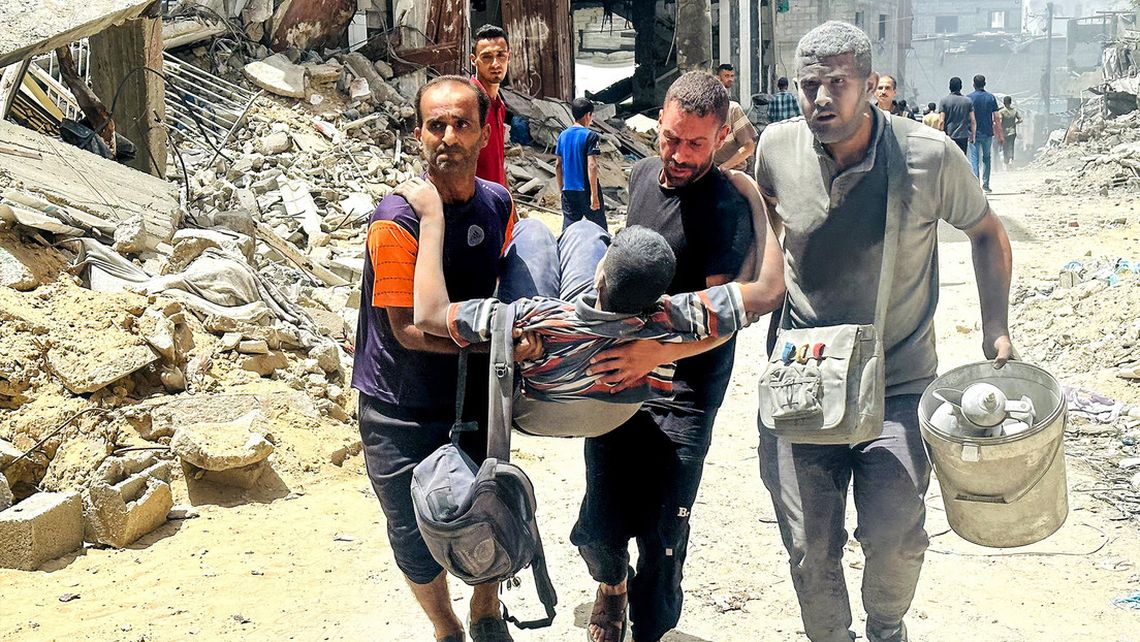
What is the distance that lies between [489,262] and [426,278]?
28cm

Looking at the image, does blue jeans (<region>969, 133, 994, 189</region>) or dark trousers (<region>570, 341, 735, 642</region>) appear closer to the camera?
dark trousers (<region>570, 341, 735, 642</region>)

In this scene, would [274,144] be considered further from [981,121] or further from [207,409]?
[981,121]

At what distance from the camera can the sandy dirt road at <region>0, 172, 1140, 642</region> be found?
13.7ft

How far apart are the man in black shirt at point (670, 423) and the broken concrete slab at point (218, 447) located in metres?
2.50

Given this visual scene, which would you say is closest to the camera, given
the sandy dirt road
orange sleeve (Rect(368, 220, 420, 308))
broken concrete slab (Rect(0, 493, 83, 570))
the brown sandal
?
orange sleeve (Rect(368, 220, 420, 308))

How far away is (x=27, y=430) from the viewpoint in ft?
18.1

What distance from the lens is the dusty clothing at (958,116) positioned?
45.1 ft

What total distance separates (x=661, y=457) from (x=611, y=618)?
59 centimetres

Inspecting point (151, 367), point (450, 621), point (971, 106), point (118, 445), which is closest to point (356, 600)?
point (450, 621)

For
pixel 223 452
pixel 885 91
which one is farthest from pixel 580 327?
pixel 885 91

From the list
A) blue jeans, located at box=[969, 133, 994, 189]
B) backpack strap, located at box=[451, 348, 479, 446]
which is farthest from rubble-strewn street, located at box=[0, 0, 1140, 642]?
blue jeans, located at box=[969, 133, 994, 189]

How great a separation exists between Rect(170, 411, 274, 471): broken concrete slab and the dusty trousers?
301cm

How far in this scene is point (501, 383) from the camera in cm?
280

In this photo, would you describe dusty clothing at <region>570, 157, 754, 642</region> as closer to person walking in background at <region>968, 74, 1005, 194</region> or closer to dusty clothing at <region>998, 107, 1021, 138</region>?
person walking in background at <region>968, 74, 1005, 194</region>
